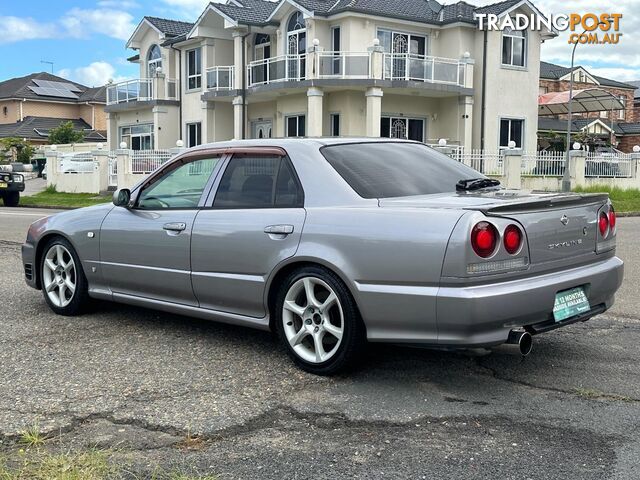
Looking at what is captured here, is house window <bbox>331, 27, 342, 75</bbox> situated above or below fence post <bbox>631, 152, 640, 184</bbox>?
above

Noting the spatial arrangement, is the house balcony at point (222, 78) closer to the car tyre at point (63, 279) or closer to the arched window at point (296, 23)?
the arched window at point (296, 23)

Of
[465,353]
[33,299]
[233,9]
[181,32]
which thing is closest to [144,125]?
[181,32]

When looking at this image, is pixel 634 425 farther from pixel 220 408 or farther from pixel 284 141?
pixel 284 141

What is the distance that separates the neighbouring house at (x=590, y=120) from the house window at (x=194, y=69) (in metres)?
18.6

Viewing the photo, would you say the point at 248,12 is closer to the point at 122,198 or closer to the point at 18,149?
the point at 18,149

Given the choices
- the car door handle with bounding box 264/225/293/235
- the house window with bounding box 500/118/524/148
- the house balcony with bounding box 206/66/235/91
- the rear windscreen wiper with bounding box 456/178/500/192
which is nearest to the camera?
the car door handle with bounding box 264/225/293/235

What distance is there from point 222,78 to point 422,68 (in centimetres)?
914

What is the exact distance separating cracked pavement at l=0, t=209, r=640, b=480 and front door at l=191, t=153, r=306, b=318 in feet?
1.52

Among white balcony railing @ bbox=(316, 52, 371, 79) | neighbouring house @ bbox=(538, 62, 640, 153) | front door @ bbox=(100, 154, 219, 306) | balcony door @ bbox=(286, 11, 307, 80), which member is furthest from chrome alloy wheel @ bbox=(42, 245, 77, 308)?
neighbouring house @ bbox=(538, 62, 640, 153)

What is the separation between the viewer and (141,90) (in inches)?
1484

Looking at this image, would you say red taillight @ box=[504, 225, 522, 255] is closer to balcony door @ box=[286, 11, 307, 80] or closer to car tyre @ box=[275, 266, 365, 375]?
car tyre @ box=[275, 266, 365, 375]

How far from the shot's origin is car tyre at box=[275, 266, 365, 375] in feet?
14.5

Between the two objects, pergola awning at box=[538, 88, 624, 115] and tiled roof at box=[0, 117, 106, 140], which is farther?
tiled roof at box=[0, 117, 106, 140]

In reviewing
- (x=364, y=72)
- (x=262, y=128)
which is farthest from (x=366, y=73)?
(x=262, y=128)
